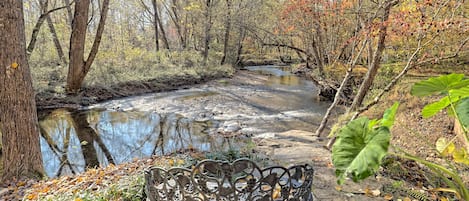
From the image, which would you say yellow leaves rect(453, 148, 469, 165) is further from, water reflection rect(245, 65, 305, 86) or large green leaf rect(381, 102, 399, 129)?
water reflection rect(245, 65, 305, 86)

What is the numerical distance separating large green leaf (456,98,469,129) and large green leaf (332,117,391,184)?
14.5 inches

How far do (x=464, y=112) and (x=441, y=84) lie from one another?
0.72 feet

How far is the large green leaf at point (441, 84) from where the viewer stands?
1.38 metres

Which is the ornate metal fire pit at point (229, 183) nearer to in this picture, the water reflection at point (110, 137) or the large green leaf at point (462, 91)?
the large green leaf at point (462, 91)

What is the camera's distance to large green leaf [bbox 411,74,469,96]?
138 cm

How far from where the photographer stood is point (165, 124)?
7457mm

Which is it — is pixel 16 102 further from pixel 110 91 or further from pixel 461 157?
pixel 110 91

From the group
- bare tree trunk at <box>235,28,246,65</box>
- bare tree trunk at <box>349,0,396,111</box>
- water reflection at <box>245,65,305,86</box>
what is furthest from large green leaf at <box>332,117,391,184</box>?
bare tree trunk at <box>235,28,246,65</box>

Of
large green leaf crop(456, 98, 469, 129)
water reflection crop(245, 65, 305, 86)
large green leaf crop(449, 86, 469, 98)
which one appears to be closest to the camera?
large green leaf crop(456, 98, 469, 129)

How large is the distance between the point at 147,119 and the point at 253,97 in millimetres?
4186

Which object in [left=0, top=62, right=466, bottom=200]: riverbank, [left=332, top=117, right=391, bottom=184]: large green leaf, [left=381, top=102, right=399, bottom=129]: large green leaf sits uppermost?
[left=381, top=102, right=399, bottom=129]: large green leaf

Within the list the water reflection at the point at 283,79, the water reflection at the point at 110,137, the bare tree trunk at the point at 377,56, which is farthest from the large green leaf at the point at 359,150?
the water reflection at the point at 283,79

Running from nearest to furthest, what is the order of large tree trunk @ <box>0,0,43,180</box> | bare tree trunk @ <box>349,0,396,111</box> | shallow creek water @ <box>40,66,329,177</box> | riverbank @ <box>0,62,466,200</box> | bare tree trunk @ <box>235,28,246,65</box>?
riverbank @ <box>0,62,466,200</box>
large tree trunk @ <box>0,0,43,180</box>
bare tree trunk @ <box>349,0,396,111</box>
shallow creek water @ <box>40,66,329,177</box>
bare tree trunk @ <box>235,28,246,65</box>

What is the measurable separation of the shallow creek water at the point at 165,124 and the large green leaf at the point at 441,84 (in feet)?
12.3
